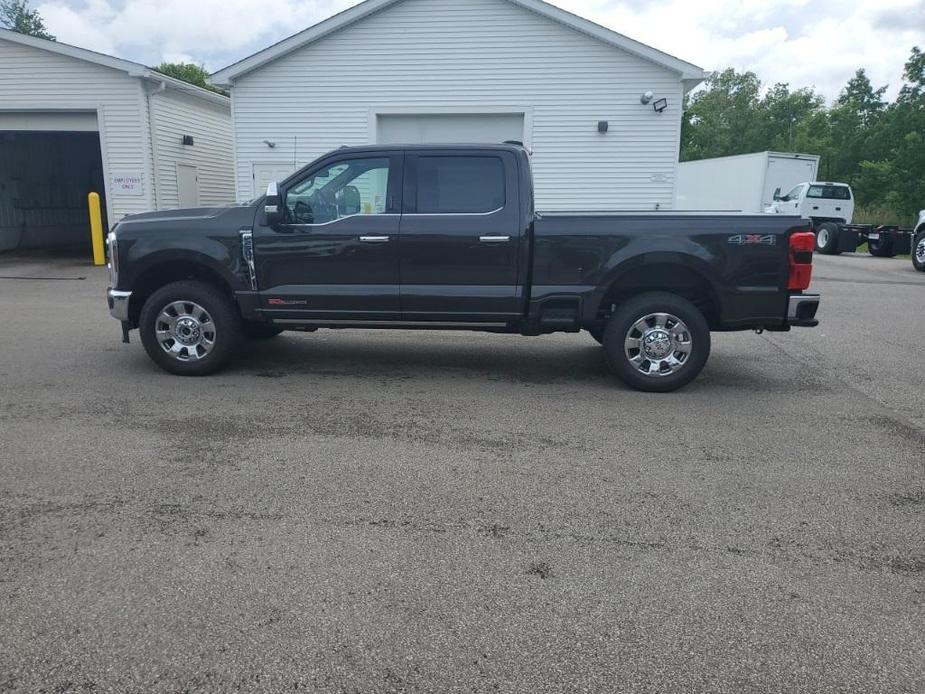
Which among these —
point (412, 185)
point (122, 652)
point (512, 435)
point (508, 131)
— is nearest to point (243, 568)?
point (122, 652)

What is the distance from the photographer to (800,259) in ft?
19.6

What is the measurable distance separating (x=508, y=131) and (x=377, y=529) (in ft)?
44.4

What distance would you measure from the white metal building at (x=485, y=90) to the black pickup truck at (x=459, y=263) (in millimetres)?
9836

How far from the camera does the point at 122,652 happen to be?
2695mm

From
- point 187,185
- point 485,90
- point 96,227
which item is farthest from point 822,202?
point 96,227

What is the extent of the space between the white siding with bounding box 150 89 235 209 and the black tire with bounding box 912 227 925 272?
18533 mm

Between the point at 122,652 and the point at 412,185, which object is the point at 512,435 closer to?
the point at 412,185

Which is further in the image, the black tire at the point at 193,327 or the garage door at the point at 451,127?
the garage door at the point at 451,127

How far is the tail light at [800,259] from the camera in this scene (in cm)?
594

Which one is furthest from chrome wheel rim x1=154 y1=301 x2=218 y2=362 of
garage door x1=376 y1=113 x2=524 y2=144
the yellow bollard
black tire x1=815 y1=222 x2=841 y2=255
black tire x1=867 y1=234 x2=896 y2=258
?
→ black tire x1=867 y1=234 x2=896 y2=258

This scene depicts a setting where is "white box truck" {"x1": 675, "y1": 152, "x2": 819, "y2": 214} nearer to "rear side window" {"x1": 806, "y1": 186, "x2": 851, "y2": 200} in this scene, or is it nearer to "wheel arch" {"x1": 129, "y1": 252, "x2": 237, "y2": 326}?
"rear side window" {"x1": 806, "y1": 186, "x2": 851, "y2": 200}

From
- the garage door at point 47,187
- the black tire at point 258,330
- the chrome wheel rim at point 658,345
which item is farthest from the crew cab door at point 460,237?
the garage door at point 47,187

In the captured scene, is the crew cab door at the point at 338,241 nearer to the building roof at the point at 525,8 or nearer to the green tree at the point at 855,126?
the building roof at the point at 525,8

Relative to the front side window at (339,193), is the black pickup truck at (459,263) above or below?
below
